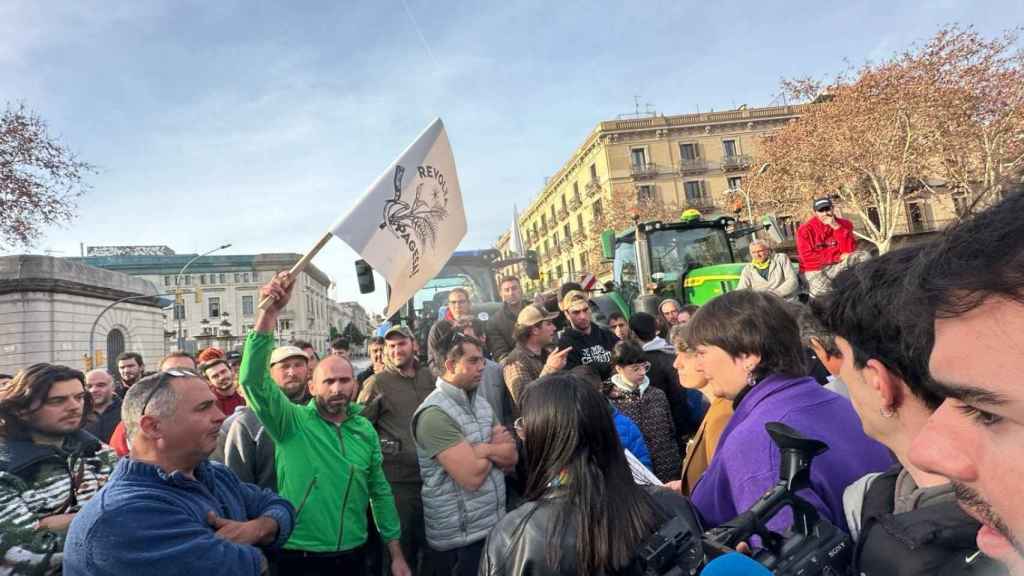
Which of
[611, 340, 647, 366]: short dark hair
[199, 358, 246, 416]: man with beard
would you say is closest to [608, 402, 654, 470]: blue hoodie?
[611, 340, 647, 366]: short dark hair

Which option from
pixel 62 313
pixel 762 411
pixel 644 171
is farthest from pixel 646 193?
pixel 762 411

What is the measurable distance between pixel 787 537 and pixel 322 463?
2.71 m

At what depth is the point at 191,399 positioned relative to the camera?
2.33m

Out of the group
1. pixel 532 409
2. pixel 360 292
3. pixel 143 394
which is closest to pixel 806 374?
pixel 532 409

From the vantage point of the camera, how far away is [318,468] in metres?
3.20

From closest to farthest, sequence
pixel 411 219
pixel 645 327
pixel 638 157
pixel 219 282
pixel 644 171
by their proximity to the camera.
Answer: pixel 411 219, pixel 645 327, pixel 644 171, pixel 638 157, pixel 219 282

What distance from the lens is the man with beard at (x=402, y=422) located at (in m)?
3.91

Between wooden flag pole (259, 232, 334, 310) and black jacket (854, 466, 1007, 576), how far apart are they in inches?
107

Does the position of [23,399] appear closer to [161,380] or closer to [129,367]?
[161,380]

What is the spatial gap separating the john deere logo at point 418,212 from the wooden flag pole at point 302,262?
50 cm

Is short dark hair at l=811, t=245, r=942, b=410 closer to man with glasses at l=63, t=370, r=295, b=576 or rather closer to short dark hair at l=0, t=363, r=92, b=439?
man with glasses at l=63, t=370, r=295, b=576

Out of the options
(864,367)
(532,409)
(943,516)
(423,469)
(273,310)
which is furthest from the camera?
(423,469)

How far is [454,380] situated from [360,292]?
2482mm

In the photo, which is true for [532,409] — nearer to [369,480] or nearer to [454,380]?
[454,380]
